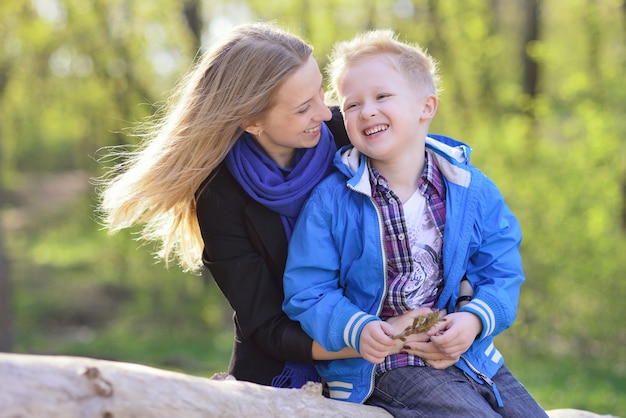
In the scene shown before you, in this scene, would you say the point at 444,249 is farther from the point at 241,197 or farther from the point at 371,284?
the point at 241,197

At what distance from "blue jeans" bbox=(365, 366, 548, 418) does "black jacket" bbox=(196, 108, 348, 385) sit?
34 cm

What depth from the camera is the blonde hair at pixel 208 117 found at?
2.88 m

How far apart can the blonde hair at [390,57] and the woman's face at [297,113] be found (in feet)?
0.33

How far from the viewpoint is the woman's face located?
114 inches

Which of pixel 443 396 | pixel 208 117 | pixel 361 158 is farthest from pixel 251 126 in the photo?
pixel 443 396

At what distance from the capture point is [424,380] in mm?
2662

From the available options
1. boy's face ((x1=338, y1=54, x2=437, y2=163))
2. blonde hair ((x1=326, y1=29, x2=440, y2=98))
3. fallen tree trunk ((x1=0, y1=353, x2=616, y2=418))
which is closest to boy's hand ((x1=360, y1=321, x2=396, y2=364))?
fallen tree trunk ((x1=0, y1=353, x2=616, y2=418))

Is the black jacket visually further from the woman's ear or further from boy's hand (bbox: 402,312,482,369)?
boy's hand (bbox: 402,312,482,369)

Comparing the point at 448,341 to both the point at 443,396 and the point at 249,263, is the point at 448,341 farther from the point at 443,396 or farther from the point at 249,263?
the point at 249,263

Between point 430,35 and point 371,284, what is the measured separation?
11.0m

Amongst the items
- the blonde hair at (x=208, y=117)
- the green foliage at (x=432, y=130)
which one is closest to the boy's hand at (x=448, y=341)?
the blonde hair at (x=208, y=117)

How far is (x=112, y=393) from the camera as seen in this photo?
2.06m

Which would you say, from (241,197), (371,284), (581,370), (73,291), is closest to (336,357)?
(371,284)

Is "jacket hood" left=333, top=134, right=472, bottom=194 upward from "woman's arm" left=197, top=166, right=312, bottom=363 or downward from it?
upward
